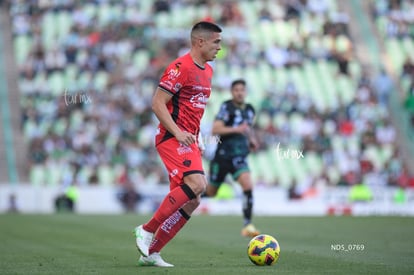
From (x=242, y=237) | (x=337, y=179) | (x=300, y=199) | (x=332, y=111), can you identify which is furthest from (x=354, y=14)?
(x=242, y=237)

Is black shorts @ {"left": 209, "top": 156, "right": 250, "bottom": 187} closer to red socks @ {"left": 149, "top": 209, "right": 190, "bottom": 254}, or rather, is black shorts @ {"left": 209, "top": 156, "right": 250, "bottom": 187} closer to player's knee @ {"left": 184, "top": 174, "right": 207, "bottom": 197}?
red socks @ {"left": 149, "top": 209, "right": 190, "bottom": 254}

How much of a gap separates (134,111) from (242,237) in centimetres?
1788

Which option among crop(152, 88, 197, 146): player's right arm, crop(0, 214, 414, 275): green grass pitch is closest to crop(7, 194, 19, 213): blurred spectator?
crop(0, 214, 414, 275): green grass pitch

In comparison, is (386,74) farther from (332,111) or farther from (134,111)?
(134,111)

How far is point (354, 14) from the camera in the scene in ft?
131

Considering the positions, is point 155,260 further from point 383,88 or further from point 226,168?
point 383,88

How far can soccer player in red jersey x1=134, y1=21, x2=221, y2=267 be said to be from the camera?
9.30 m

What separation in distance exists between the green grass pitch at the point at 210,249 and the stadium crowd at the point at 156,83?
1133cm

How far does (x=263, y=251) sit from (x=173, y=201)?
1261 mm

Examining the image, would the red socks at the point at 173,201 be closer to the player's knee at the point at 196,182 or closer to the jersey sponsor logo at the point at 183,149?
the player's knee at the point at 196,182

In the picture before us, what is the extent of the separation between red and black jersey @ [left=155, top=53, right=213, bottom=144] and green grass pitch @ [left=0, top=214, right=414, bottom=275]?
1594 mm

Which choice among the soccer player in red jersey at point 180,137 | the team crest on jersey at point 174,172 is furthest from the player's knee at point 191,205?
the team crest on jersey at point 174,172

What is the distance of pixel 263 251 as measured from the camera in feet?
32.0

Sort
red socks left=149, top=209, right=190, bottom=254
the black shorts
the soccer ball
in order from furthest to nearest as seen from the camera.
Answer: the black shorts
the soccer ball
red socks left=149, top=209, right=190, bottom=254
